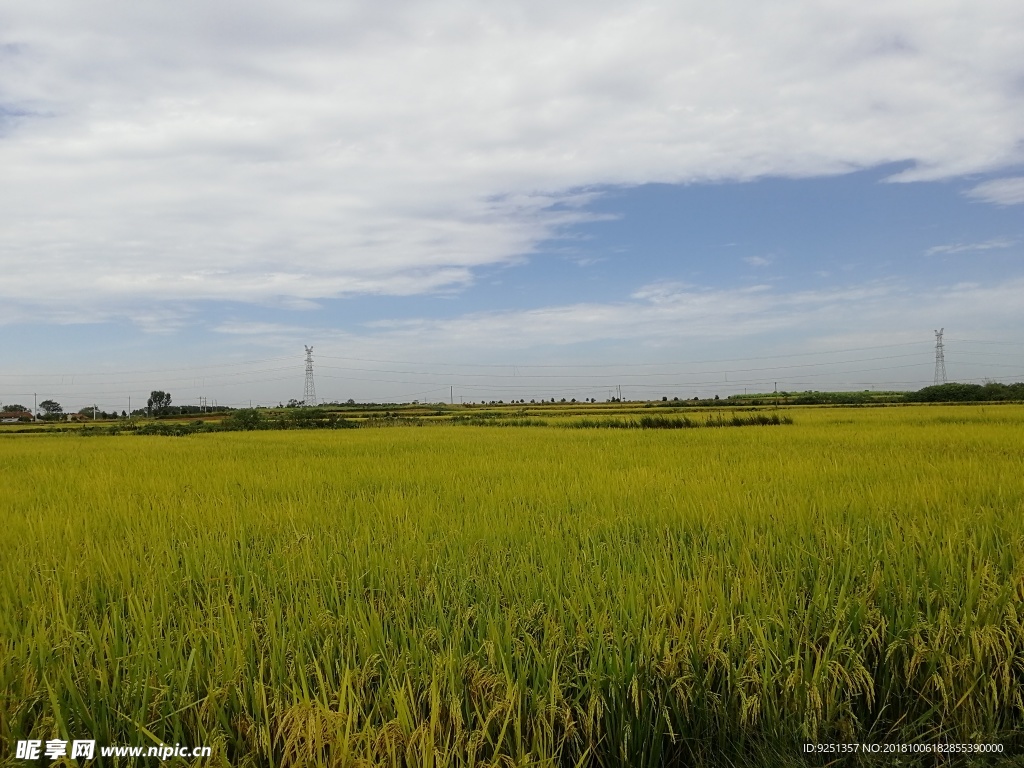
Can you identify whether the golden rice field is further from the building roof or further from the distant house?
the building roof

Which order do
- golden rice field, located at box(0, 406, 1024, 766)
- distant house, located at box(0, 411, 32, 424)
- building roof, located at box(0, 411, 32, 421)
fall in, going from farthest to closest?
building roof, located at box(0, 411, 32, 421) < distant house, located at box(0, 411, 32, 424) < golden rice field, located at box(0, 406, 1024, 766)

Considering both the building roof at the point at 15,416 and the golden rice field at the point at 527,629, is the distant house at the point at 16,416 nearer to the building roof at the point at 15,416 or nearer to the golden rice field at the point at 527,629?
the building roof at the point at 15,416

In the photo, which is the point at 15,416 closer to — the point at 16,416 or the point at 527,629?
the point at 16,416

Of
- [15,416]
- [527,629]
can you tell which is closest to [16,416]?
[15,416]

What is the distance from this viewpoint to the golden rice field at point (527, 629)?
1873 mm

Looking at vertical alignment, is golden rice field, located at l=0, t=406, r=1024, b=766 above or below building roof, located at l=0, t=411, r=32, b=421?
below

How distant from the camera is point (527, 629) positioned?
2.45m

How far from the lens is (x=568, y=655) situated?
2076 millimetres

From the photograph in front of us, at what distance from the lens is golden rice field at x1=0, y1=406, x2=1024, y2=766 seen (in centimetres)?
187

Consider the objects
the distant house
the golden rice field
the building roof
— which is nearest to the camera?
the golden rice field

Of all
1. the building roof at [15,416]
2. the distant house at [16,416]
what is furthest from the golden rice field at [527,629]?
the building roof at [15,416]

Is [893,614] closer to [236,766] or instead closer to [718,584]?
[718,584]

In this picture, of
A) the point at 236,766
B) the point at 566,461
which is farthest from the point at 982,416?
the point at 236,766

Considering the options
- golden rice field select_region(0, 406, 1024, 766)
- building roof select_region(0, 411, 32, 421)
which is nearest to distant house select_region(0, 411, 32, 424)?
building roof select_region(0, 411, 32, 421)
